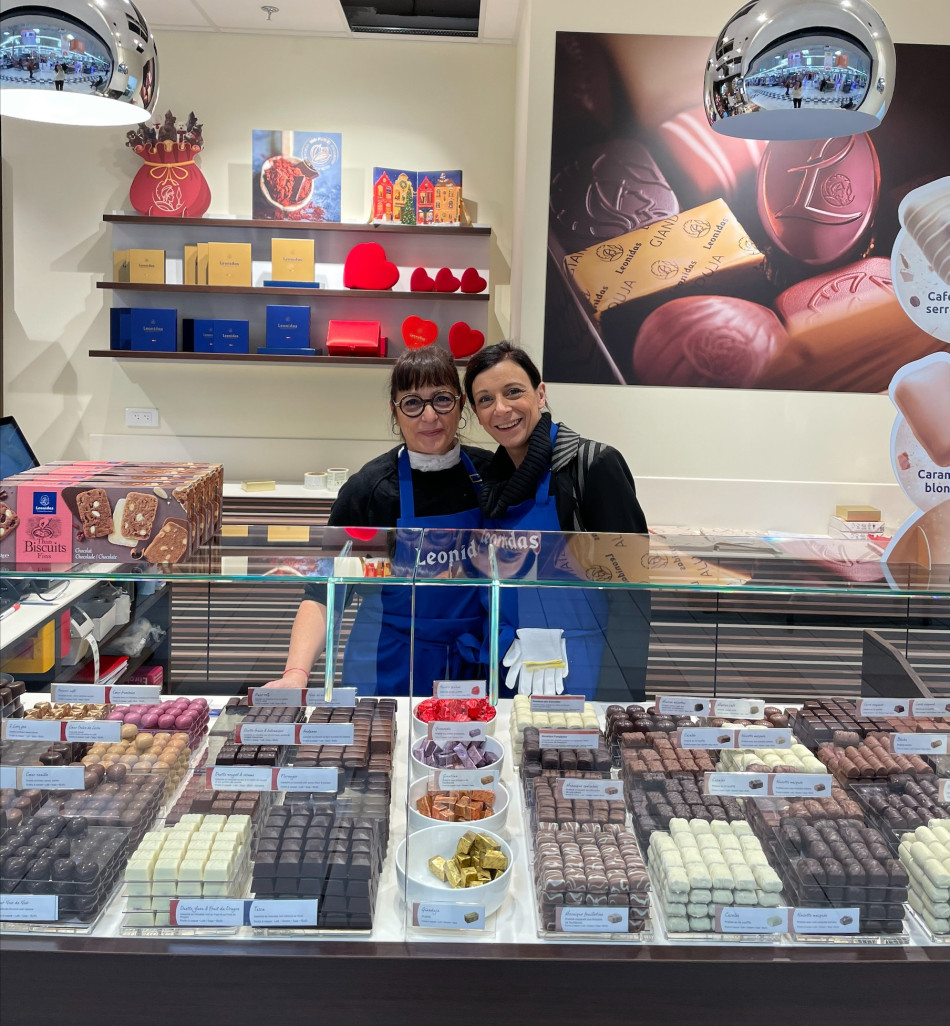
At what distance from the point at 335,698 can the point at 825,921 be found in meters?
0.87

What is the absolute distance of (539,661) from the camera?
1788mm

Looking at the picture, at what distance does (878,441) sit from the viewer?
4.59 m

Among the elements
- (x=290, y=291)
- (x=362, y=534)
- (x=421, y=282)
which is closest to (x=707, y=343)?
(x=421, y=282)

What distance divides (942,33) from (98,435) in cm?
473

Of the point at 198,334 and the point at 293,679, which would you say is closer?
the point at 293,679

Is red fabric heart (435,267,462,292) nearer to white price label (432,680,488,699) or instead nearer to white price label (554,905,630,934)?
white price label (432,680,488,699)

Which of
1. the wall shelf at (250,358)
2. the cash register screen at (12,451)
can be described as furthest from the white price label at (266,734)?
the wall shelf at (250,358)

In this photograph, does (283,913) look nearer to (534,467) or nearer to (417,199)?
(534,467)

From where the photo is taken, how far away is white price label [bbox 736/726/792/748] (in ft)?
5.57

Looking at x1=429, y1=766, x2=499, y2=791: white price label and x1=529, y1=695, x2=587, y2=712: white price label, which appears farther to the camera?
x1=529, y1=695, x2=587, y2=712: white price label

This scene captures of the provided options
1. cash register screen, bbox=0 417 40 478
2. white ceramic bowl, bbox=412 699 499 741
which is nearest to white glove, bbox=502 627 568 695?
white ceramic bowl, bbox=412 699 499 741

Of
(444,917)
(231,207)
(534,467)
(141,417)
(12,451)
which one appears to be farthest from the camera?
(141,417)

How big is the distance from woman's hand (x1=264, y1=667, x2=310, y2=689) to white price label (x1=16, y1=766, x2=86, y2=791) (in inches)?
13.7

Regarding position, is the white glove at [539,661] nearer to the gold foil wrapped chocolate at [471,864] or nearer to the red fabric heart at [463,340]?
the gold foil wrapped chocolate at [471,864]
